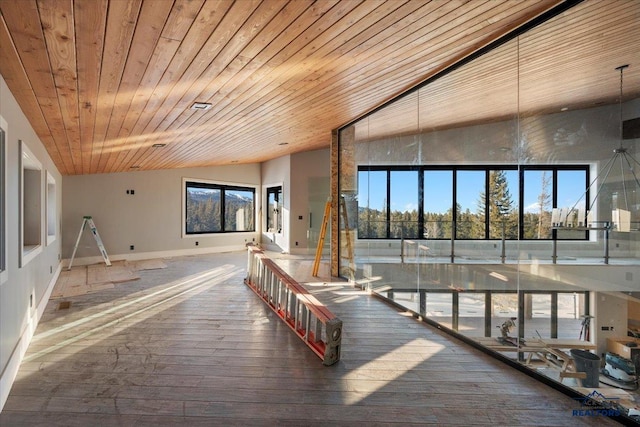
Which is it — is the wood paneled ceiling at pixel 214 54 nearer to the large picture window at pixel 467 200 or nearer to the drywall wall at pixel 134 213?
the large picture window at pixel 467 200

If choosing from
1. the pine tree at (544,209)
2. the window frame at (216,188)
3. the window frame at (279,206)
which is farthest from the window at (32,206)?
the window frame at (279,206)

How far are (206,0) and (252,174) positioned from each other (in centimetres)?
1002

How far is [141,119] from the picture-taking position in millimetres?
3654

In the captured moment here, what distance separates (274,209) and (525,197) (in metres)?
8.72

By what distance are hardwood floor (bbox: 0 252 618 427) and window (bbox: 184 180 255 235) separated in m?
5.95

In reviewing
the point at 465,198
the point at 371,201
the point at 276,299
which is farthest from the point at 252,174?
the point at 465,198

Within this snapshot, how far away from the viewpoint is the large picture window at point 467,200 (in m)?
2.84

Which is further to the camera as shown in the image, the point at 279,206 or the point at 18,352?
the point at 279,206

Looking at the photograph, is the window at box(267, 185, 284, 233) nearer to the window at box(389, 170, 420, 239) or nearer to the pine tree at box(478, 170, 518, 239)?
the window at box(389, 170, 420, 239)

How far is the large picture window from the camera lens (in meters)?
2.84

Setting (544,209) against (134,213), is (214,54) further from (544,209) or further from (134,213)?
(134,213)

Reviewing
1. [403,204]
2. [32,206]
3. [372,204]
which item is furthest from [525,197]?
[32,206]

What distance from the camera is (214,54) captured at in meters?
2.35

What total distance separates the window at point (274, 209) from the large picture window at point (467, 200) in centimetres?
510
